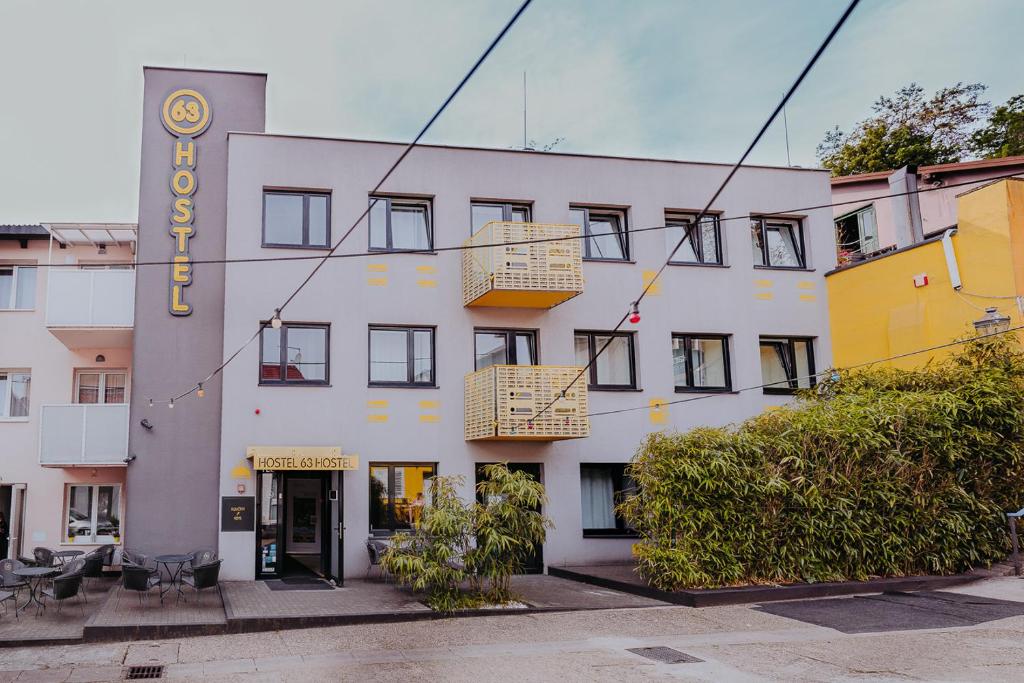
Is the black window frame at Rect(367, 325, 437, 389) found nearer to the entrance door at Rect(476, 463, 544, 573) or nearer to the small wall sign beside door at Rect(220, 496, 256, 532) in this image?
the entrance door at Rect(476, 463, 544, 573)

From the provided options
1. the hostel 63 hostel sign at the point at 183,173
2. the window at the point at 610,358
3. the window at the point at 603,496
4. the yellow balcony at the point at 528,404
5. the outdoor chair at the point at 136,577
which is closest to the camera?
the outdoor chair at the point at 136,577

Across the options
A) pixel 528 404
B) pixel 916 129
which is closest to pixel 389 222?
pixel 528 404

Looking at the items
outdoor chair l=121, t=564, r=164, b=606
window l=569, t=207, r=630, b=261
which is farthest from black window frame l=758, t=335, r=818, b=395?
outdoor chair l=121, t=564, r=164, b=606

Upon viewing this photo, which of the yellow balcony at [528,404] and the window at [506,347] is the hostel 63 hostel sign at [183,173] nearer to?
the window at [506,347]

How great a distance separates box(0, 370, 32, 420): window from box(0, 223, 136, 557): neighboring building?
21 millimetres

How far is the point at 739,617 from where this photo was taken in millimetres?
12180

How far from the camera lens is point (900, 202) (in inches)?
805

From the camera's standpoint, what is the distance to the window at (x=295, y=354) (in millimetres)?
16688

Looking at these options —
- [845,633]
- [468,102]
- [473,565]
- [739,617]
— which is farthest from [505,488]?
[468,102]

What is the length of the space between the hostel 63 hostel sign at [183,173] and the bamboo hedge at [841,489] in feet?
29.7

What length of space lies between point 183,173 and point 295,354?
410cm

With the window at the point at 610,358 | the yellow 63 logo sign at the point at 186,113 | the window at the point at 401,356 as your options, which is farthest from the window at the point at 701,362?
the yellow 63 logo sign at the point at 186,113

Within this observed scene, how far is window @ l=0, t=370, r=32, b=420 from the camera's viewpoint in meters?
19.3

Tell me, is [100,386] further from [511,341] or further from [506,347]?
[511,341]
